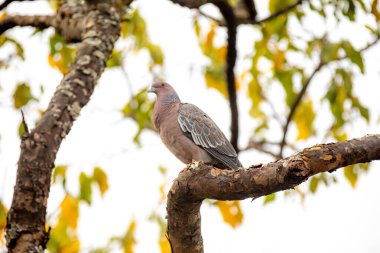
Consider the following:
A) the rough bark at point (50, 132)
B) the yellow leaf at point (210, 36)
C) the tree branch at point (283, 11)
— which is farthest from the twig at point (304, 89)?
the rough bark at point (50, 132)

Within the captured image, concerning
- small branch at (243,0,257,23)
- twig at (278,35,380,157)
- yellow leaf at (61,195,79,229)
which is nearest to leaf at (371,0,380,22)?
twig at (278,35,380,157)

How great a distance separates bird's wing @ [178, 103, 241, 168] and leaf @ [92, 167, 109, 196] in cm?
65

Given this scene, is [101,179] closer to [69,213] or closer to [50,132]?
[69,213]

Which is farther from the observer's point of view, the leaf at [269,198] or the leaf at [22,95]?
the leaf at [269,198]

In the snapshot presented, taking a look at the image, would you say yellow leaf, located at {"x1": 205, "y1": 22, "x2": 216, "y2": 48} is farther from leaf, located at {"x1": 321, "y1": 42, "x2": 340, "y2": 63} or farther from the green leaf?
the green leaf

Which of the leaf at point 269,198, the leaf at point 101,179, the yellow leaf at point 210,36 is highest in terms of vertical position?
the yellow leaf at point 210,36

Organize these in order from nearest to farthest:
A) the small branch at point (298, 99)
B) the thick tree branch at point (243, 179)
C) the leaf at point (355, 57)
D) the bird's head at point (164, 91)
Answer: the thick tree branch at point (243, 179) → the leaf at point (355, 57) → the bird's head at point (164, 91) → the small branch at point (298, 99)

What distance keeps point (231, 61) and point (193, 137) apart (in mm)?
967

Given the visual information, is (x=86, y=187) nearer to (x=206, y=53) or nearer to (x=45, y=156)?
(x=45, y=156)

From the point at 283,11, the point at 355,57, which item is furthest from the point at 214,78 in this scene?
the point at 355,57

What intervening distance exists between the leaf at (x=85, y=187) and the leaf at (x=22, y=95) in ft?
2.11

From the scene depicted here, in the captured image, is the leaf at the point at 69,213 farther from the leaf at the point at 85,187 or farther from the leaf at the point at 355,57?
the leaf at the point at 355,57

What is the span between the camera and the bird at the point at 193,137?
412 cm

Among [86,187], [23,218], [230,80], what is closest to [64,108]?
[23,218]
